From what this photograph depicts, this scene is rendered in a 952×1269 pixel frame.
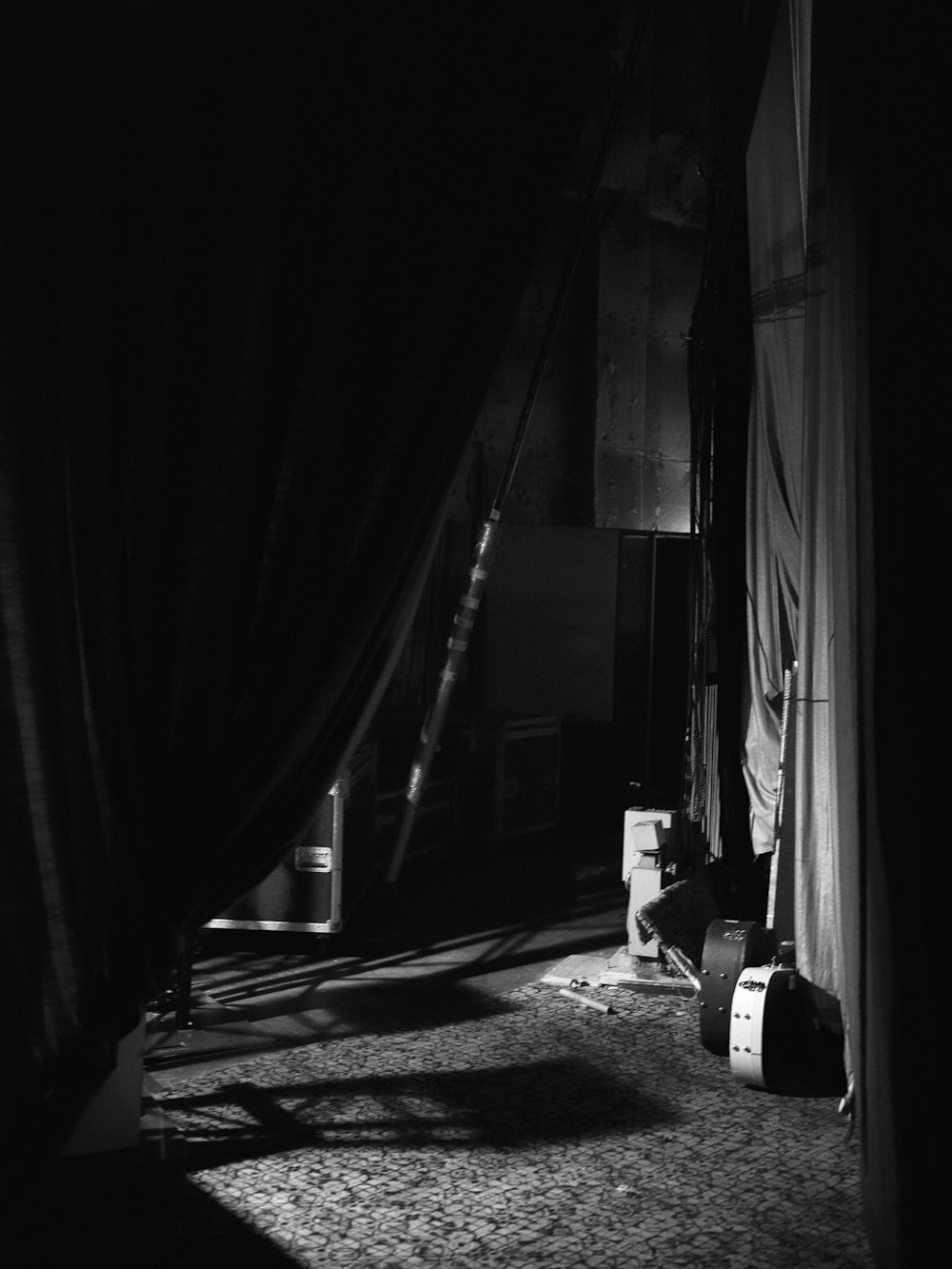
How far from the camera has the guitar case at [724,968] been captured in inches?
124

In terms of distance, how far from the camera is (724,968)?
316 cm

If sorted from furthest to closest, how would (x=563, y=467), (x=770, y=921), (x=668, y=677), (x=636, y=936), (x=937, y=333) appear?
(x=563, y=467) → (x=668, y=677) → (x=636, y=936) → (x=770, y=921) → (x=937, y=333)

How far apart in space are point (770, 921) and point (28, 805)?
2.18m

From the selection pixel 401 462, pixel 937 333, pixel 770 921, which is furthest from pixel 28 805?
pixel 770 921

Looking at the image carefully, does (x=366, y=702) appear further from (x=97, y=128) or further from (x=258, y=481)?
(x=97, y=128)

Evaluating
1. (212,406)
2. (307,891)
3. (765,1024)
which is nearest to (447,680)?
(307,891)

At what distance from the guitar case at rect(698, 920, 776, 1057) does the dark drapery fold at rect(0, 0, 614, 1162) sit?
4.99 ft

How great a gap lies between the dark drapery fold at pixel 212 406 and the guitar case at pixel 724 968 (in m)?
1.52

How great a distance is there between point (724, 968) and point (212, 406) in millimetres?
2019

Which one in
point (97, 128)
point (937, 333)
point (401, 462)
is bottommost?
point (401, 462)

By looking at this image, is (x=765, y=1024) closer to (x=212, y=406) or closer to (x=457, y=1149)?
(x=457, y=1149)

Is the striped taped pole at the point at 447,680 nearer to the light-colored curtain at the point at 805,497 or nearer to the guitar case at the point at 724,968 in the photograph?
the light-colored curtain at the point at 805,497

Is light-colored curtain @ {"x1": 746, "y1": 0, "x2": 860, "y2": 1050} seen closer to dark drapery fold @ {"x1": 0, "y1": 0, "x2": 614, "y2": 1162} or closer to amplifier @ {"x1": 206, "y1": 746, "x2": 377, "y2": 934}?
dark drapery fold @ {"x1": 0, "y1": 0, "x2": 614, "y2": 1162}

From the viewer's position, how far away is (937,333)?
186 centimetres
